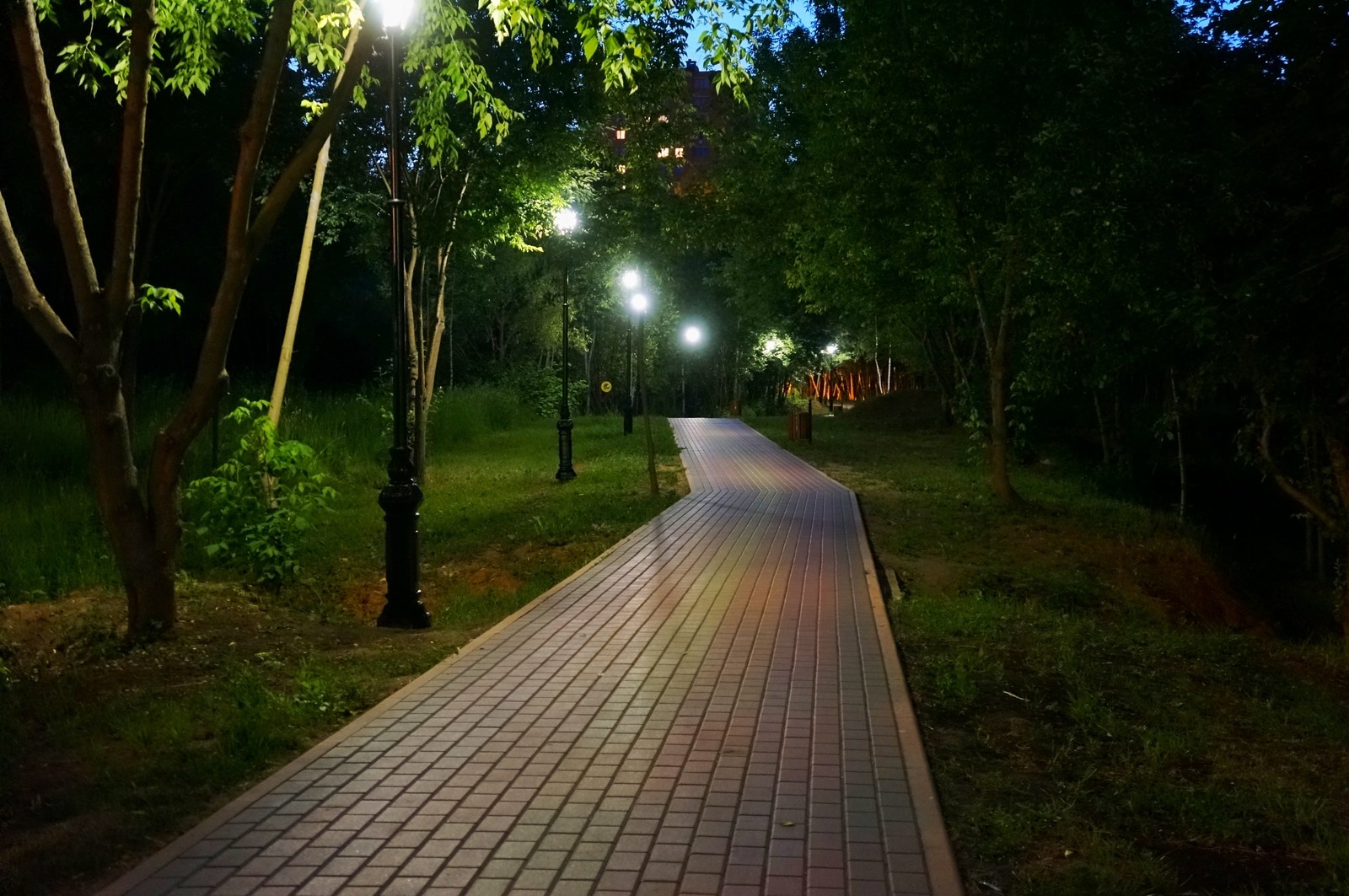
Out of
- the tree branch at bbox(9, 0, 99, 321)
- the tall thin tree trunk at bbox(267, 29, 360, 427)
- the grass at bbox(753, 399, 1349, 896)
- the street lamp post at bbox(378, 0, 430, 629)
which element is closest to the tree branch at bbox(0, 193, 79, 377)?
the tree branch at bbox(9, 0, 99, 321)

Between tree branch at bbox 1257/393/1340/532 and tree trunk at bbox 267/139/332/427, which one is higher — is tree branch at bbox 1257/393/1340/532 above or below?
below

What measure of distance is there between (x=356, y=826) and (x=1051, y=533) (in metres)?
13.5

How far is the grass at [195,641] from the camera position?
16.9ft

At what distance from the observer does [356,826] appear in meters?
4.74

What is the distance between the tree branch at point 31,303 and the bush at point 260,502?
7.77 feet

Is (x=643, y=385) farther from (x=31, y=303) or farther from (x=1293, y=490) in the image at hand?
(x=31, y=303)

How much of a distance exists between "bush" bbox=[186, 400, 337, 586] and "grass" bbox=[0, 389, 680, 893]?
0.37 metres

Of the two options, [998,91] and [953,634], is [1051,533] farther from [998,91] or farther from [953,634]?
[953,634]

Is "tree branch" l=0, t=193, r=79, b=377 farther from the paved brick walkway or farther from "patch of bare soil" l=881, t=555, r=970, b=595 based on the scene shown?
"patch of bare soil" l=881, t=555, r=970, b=595

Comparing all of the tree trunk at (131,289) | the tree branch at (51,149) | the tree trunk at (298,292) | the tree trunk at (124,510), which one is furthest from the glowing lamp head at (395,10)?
the tree trunk at (298,292)

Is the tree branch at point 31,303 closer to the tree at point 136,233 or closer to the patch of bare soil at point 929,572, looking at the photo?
the tree at point 136,233

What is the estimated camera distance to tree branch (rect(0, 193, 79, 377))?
7.83 metres

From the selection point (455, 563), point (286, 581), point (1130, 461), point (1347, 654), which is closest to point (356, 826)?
point (286, 581)

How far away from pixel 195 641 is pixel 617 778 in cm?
443
